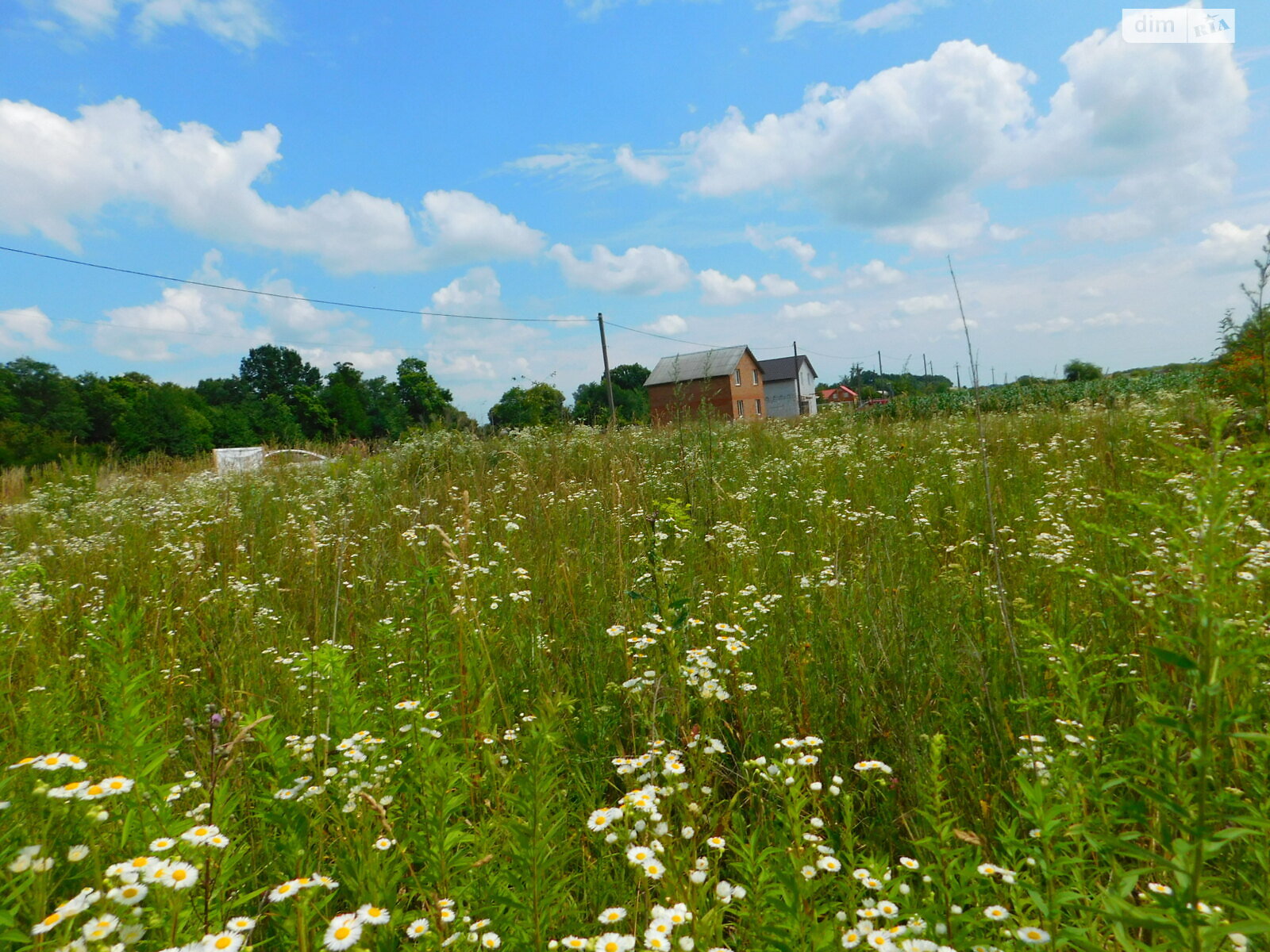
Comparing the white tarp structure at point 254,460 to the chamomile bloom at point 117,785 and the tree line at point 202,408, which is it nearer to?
the tree line at point 202,408

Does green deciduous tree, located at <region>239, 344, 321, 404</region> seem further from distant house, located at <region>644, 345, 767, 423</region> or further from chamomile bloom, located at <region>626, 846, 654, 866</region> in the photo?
chamomile bloom, located at <region>626, 846, 654, 866</region>

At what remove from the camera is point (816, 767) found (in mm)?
2342

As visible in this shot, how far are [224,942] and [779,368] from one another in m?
65.5

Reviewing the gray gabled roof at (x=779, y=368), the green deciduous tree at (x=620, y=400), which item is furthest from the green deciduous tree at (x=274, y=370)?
the gray gabled roof at (x=779, y=368)

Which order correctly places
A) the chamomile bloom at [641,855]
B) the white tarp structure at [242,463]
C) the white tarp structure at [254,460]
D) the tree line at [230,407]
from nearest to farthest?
1. the chamomile bloom at [641,855]
2. the white tarp structure at [242,463]
3. the white tarp structure at [254,460]
4. the tree line at [230,407]

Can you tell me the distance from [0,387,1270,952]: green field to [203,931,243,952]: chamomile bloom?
0.12 feet

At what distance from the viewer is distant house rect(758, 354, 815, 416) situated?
6147cm

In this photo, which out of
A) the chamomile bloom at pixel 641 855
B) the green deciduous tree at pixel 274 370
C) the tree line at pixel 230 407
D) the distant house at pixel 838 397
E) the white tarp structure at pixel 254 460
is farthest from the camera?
the green deciduous tree at pixel 274 370

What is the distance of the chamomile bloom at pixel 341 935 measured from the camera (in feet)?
3.59

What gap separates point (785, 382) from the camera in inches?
2484

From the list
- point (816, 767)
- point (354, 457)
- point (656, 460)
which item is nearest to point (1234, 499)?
point (816, 767)

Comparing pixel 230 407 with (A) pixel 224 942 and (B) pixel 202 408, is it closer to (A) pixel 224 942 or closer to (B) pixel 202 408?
(B) pixel 202 408

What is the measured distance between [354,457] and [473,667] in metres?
8.80

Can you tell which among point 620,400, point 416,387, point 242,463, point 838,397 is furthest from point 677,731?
point 416,387
